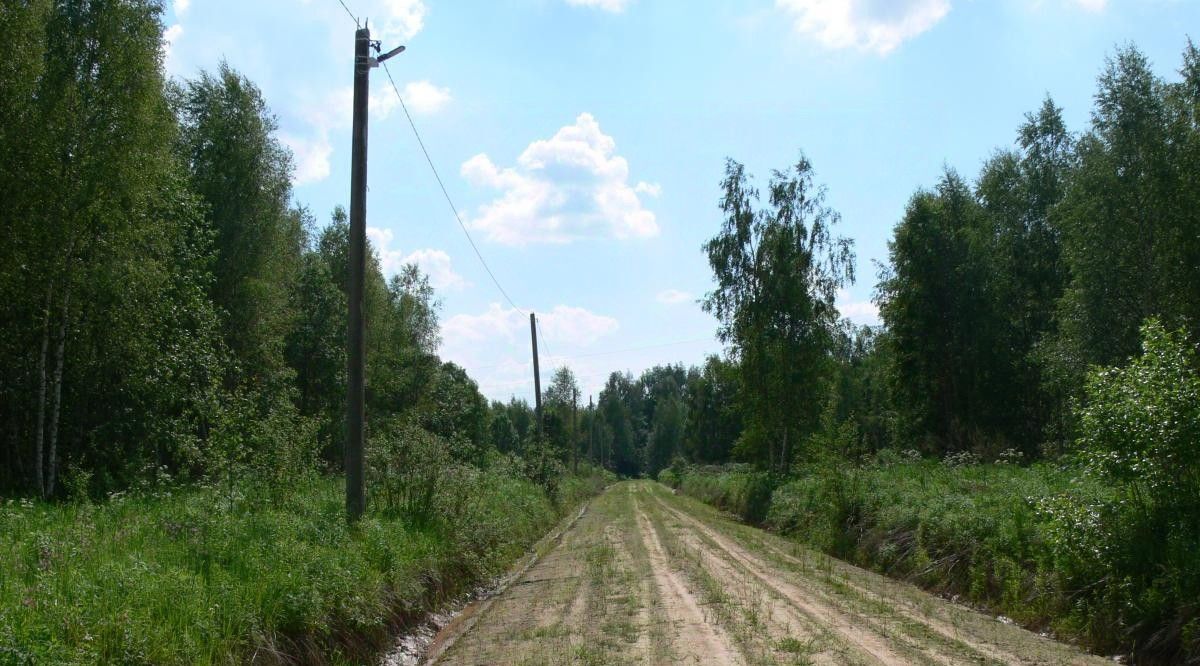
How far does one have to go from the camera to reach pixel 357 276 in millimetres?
11805

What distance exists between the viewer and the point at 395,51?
11.9m

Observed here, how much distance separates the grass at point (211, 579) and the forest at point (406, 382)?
0.14 ft

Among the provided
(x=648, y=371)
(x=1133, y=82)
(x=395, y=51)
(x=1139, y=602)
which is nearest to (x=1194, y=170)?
(x=1133, y=82)

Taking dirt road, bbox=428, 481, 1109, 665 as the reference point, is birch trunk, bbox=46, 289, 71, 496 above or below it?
above

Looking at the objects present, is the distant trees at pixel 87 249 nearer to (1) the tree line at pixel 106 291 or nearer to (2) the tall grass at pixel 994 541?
(1) the tree line at pixel 106 291

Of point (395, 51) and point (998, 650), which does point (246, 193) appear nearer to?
point (395, 51)

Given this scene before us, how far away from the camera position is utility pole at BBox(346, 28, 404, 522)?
38.2ft

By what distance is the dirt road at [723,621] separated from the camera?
7.75 metres

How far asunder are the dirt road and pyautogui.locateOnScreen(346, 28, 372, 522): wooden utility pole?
275cm

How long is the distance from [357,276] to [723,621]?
289 inches

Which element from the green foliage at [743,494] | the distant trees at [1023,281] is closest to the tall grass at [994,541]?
the green foliage at [743,494]

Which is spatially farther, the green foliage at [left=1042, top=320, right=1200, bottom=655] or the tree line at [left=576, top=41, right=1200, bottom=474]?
the tree line at [left=576, top=41, right=1200, bottom=474]

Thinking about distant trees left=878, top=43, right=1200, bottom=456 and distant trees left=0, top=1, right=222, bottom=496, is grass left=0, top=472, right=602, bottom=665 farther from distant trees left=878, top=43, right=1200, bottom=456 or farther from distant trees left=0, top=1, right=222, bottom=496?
distant trees left=878, top=43, right=1200, bottom=456

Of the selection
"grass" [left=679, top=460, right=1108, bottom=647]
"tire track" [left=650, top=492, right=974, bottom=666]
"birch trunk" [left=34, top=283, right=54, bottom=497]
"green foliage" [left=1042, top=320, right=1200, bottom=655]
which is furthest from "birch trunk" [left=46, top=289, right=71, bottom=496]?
"green foliage" [left=1042, top=320, right=1200, bottom=655]
